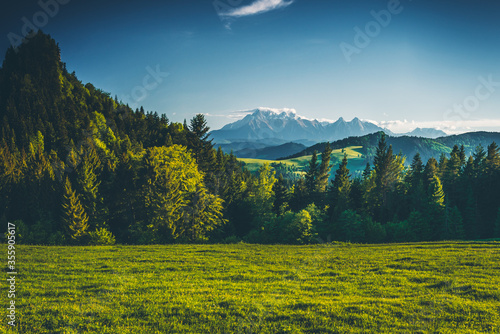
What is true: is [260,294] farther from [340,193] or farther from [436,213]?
[436,213]

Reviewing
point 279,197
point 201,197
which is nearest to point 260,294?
point 201,197

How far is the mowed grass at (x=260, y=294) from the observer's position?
1136 cm

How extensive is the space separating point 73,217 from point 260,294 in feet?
145

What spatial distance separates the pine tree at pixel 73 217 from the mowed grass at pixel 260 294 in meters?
21.7

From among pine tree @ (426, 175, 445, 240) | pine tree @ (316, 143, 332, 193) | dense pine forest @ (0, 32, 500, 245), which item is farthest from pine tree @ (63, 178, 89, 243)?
pine tree @ (426, 175, 445, 240)

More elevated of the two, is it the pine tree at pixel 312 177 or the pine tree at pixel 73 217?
the pine tree at pixel 312 177

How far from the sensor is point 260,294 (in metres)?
15.3

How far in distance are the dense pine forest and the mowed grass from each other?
77.3ft

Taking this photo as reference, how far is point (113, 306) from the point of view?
13555mm

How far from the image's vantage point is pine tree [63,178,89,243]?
45.8 metres

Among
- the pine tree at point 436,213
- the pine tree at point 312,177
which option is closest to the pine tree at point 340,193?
the pine tree at point 312,177

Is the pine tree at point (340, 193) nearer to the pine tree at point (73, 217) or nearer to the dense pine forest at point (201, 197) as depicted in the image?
the dense pine forest at point (201, 197)

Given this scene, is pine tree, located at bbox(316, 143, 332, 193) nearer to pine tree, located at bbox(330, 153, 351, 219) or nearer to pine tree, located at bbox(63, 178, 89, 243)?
pine tree, located at bbox(330, 153, 351, 219)

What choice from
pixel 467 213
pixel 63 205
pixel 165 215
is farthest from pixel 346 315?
pixel 467 213
